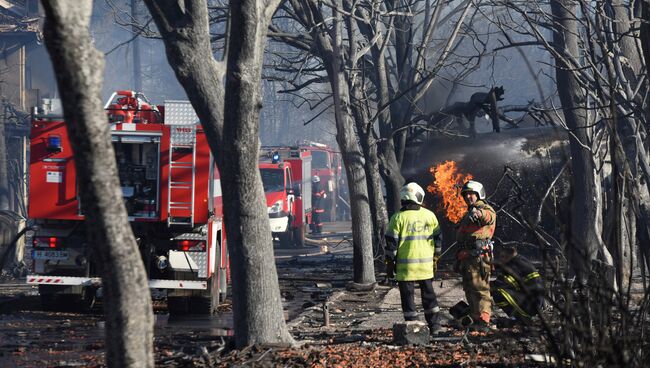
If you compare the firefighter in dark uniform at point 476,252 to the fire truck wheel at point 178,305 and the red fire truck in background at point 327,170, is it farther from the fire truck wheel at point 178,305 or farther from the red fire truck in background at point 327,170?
the red fire truck in background at point 327,170

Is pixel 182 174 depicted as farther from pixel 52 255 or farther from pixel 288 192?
pixel 288 192

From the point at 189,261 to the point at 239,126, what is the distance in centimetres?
537

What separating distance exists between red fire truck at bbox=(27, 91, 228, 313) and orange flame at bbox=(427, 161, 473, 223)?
20.7 feet

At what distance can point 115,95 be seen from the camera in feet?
49.3

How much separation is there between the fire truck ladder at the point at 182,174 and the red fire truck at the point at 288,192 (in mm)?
12280

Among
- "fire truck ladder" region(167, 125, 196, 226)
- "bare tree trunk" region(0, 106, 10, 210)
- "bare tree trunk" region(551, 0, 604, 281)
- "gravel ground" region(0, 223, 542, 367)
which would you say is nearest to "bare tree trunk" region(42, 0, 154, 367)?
"gravel ground" region(0, 223, 542, 367)

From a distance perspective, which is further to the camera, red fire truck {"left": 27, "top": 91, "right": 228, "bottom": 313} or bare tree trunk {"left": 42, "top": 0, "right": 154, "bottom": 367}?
red fire truck {"left": 27, "top": 91, "right": 228, "bottom": 313}

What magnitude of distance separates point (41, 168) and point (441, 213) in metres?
8.66

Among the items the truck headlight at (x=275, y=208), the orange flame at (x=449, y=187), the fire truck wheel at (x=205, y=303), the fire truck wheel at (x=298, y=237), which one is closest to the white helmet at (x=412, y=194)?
the fire truck wheel at (x=205, y=303)

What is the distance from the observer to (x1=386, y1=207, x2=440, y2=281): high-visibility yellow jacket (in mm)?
10711

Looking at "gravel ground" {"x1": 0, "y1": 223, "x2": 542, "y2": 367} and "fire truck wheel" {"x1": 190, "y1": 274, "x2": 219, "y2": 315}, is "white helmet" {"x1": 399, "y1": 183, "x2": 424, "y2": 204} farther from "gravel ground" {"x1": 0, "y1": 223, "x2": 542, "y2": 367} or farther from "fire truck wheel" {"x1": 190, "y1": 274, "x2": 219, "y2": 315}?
"fire truck wheel" {"x1": 190, "y1": 274, "x2": 219, "y2": 315}

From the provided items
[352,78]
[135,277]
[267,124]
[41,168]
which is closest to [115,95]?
[41,168]

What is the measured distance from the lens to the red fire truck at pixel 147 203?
13523 millimetres

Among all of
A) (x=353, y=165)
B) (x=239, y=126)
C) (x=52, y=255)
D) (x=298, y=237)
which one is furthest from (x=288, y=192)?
(x=239, y=126)
